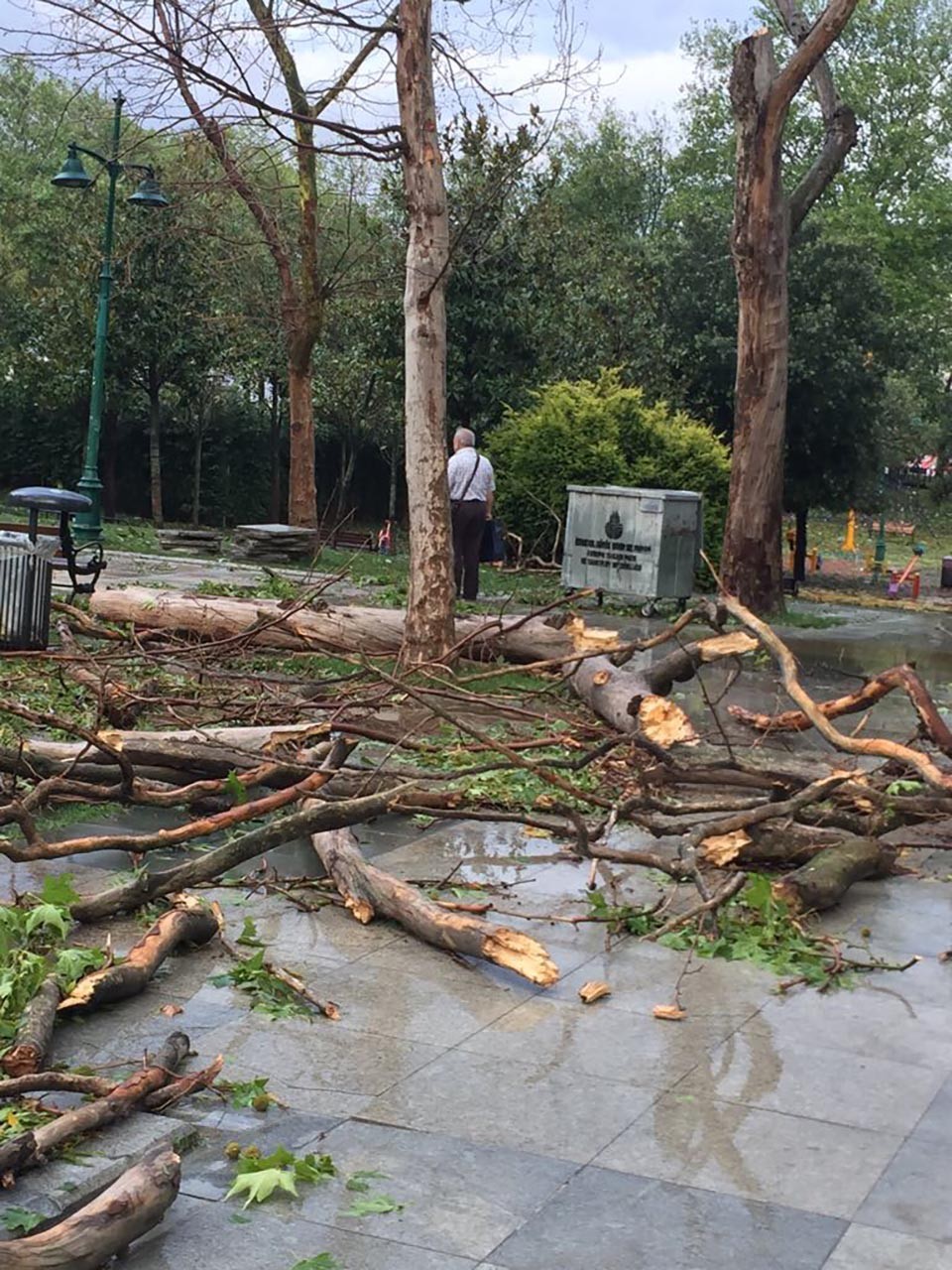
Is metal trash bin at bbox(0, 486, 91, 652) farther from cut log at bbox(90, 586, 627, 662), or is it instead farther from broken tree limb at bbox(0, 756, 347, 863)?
broken tree limb at bbox(0, 756, 347, 863)

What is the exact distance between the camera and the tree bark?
4.05 m

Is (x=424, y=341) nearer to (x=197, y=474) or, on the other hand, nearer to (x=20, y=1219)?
(x=20, y=1219)

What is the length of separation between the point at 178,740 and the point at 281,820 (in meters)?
2.00

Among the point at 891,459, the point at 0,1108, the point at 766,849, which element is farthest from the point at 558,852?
the point at 891,459

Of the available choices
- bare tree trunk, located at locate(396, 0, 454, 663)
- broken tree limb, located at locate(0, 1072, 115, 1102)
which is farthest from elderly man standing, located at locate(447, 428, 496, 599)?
broken tree limb, located at locate(0, 1072, 115, 1102)

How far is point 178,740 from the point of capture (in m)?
7.48

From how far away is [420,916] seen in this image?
5629mm

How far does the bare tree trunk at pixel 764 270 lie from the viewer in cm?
1697

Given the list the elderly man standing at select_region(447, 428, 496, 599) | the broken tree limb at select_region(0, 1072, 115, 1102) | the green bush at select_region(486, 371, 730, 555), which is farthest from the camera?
the green bush at select_region(486, 371, 730, 555)

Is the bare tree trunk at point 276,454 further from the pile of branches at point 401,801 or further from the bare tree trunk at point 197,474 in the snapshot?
the pile of branches at point 401,801

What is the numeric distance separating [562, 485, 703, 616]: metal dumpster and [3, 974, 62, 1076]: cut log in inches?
529

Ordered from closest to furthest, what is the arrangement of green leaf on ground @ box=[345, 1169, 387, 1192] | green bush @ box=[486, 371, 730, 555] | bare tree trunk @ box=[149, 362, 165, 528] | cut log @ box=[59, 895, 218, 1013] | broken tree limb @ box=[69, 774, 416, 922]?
green leaf on ground @ box=[345, 1169, 387, 1192], cut log @ box=[59, 895, 218, 1013], broken tree limb @ box=[69, 774, 416, 922], green bush @ box=[486, 371, 730, 555], bare tree trunk @ box=[149, 362, 165, 528]

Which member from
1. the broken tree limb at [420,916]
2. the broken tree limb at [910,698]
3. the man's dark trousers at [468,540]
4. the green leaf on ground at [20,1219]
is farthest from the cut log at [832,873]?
the man's dark trousers at [468,540]

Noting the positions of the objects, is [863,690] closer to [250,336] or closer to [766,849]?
[766,849]
